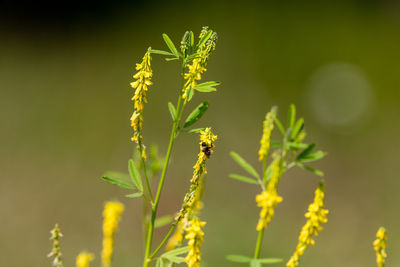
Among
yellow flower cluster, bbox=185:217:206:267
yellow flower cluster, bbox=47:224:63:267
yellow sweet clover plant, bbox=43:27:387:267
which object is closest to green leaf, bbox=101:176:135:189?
yellow sweet clover plant, bbox=43:27:387:267

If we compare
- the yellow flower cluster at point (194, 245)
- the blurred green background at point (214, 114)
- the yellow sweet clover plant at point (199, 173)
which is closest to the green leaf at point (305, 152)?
the yellow sweet clover plant at point (199, 173)

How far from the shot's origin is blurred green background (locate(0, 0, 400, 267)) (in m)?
3.73

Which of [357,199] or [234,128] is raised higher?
[234,128]

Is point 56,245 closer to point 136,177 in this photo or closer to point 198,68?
point 136,177

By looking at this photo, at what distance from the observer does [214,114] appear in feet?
17.0

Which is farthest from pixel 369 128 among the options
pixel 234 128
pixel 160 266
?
pixel 160 266

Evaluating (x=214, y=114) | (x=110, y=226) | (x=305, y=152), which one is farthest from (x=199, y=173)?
(x=214, y=114)

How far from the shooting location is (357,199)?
437cm

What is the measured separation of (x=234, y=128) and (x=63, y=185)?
186 cm

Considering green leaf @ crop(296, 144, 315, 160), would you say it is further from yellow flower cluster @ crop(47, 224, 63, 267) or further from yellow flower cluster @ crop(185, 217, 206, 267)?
yellow flower cluster @ crop(47, 224, 63, 267)

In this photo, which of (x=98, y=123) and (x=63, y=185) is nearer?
(x=63, y=185)

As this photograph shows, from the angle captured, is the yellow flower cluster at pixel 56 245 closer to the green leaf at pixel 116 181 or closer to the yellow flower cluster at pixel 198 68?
the green leaf at pixel 116 181

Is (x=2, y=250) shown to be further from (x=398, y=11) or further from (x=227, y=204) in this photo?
(x=398, y=11)

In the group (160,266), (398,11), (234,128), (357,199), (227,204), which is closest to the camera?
(160,266)
